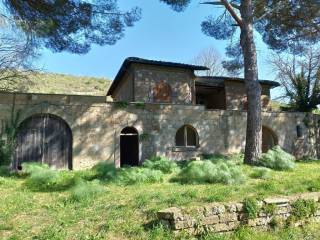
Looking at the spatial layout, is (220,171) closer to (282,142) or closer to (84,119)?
(84,119)

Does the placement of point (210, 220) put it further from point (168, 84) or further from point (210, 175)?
point (168, 84)

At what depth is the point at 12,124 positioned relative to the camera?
13227mm

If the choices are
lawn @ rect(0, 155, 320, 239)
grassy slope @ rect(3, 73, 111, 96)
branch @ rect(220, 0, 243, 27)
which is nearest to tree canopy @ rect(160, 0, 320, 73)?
branch @ rect(220, 0, 243, 27)

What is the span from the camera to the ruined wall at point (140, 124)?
14.1m

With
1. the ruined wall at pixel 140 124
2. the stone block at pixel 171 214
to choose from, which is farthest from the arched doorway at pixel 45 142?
the stone block at pixel 171 214

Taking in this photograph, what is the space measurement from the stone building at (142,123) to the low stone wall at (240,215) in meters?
9.39

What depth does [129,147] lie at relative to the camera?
671 inches

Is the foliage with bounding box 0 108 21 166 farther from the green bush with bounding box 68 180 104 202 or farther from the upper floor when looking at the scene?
the upper floor

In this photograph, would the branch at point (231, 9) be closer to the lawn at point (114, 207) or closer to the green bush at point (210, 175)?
the green bush at point (210, 175)

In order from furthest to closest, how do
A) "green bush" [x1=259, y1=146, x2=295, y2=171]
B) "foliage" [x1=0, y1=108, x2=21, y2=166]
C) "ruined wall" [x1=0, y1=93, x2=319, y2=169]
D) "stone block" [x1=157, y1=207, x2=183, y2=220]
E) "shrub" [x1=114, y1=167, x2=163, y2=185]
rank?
"ruined wall" [x1=0, y1=93, x2=319, y2=169], "foliage" [x1=0, y1=108, x2=21, y2=166], "green bush" [x1=259, y1=146, x2=295, y2=171], "shrub" [x1=114, y1=167, x2=163, y2=185], "stone block" [x1=157, y1=207, x2=183, y2=220]

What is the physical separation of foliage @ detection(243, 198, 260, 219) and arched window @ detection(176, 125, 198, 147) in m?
10.8

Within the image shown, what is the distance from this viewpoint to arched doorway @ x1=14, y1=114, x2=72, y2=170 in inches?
537

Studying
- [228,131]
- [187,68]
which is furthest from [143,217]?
[187,68]

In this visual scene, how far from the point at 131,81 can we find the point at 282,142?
9208mm
